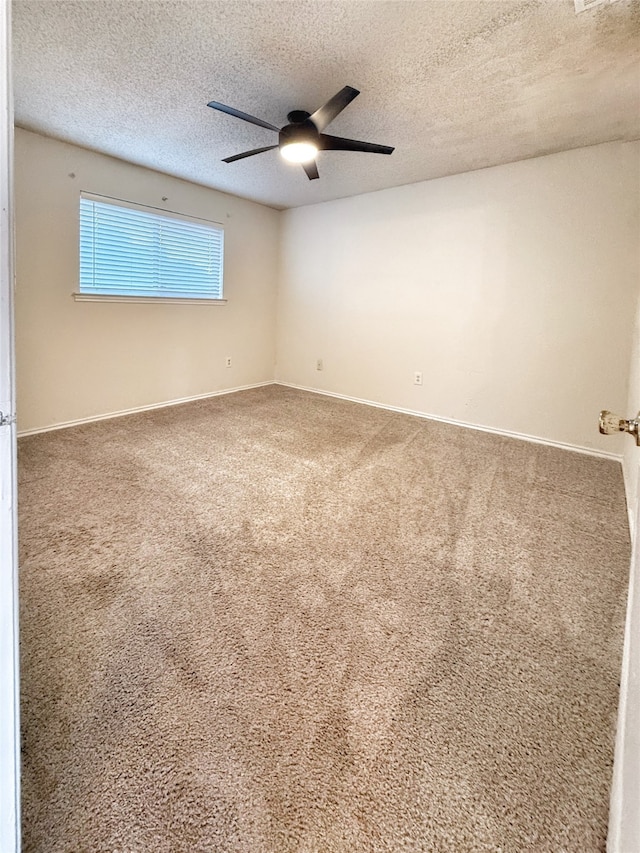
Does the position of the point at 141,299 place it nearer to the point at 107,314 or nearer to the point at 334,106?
the point at 107,314

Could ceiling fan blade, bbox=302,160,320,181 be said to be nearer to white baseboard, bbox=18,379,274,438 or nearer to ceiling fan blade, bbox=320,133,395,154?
ceiling fan blade, bbox=320,133,395,154

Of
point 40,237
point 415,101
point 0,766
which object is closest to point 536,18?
point 415,101

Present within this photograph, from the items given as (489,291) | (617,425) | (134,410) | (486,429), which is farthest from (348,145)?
(134,410)

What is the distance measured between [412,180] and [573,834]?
4.43 m

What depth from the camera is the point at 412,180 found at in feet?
12.9

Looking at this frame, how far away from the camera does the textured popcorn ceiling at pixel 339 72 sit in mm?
1788

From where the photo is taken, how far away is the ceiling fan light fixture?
247 cm

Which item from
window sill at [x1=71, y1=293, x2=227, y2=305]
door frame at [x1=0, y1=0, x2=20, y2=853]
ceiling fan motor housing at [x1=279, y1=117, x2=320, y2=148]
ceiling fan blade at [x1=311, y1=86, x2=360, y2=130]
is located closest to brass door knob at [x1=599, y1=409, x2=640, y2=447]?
door frame at [x1=0, y1=0, x2=20, y2=853]

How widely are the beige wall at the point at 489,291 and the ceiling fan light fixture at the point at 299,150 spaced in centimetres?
179

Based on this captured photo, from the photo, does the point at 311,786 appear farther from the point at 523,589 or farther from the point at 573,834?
the point at 523,589

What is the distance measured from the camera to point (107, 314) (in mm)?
3697

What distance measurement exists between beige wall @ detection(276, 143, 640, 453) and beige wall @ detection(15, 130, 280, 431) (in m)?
0.81

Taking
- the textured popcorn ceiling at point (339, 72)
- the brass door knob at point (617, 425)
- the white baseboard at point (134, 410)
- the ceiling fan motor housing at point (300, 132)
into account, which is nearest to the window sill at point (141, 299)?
the white baseboard at point (134, 410)

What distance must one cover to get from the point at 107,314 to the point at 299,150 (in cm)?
222
